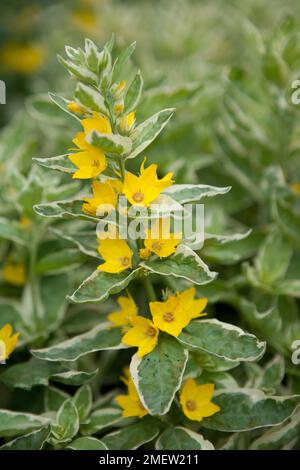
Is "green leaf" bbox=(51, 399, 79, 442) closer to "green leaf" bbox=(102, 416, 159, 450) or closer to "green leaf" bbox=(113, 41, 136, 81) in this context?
"green leaf" bbox=(102, 416, 159, 450)

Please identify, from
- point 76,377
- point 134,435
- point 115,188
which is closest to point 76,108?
point 115,188

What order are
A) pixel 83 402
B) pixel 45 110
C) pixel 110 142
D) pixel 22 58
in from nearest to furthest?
pixel 110 142
pixel 83 402
pixel 45 110
pixel 22 58

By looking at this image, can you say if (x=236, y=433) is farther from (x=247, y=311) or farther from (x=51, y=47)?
(x=51, y=47)

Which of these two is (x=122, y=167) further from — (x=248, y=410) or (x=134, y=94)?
(x=248, y=410)

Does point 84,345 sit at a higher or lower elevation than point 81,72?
lower

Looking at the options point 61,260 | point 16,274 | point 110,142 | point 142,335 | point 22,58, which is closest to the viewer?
point 110,142

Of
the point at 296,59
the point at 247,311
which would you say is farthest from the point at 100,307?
the point at 296,59
